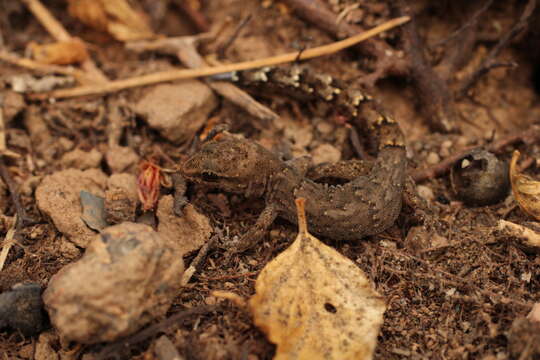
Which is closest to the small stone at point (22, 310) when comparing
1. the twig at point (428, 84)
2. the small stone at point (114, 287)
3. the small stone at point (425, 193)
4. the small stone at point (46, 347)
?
the small stone at point (46, 347)

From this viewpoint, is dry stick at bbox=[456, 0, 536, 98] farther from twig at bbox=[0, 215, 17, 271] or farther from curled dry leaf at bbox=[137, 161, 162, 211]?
twig at bbox=[0, 215, 17, 271]

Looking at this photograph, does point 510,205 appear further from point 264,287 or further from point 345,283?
point 264,287

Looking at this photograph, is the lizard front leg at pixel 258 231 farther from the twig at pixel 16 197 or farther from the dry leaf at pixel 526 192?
the dry leaf at pixel 526 192

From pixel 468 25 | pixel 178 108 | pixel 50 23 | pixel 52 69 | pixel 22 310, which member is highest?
pixel 468 25

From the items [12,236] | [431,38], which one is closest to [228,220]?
[12,236]

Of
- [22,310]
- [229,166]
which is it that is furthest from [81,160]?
[22,310]

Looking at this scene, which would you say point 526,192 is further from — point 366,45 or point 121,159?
point 121,159
